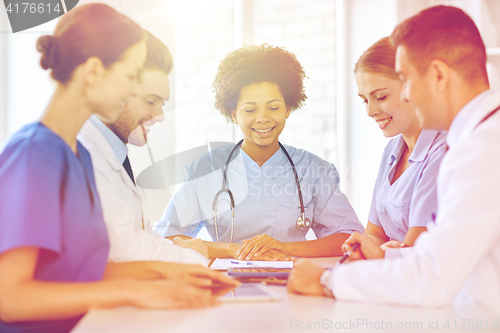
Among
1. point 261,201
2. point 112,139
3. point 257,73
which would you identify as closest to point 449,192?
point 112,139

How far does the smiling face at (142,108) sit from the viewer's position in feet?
3.87

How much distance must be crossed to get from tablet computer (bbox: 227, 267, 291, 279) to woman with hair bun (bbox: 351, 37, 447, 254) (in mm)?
455

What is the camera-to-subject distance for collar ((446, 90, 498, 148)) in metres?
0.77

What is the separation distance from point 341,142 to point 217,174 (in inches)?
44.8

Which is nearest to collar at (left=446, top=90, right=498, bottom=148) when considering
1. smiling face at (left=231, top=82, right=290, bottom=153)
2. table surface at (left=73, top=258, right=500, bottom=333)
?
table surface at (left=73, top=258, right=500, bottom=333)

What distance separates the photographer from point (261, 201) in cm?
169

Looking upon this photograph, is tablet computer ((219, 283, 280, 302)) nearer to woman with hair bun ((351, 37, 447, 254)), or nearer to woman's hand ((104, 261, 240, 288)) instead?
woman's hand ((104, 261, 240, 288))

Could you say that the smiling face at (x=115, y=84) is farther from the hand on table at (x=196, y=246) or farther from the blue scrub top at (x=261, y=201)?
the blue scrub top at (x=261, y=201)

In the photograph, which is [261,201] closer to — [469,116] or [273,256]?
[273,256]

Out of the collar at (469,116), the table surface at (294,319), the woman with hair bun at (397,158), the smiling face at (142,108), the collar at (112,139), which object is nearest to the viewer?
the table surface at (294,319)

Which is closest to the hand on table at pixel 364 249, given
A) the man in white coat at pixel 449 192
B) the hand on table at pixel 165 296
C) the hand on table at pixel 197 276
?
the man in white coat at pixel 449 192

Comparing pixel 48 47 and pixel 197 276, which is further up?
pixel 48 47

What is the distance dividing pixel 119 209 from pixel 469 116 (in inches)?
30.4

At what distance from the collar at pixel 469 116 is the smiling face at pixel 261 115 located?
100cm
